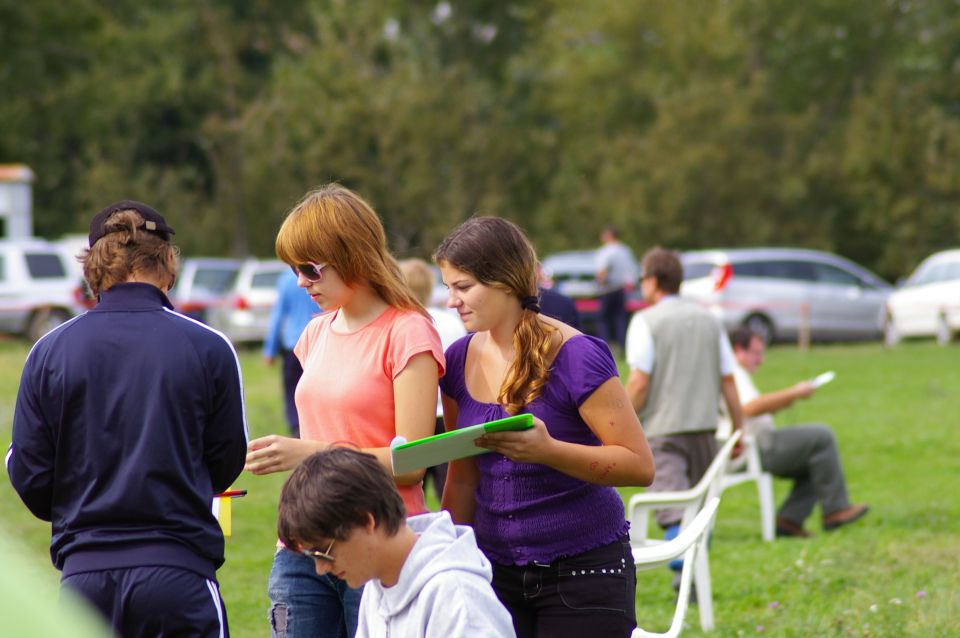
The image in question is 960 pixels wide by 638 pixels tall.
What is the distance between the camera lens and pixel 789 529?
8.61 meters

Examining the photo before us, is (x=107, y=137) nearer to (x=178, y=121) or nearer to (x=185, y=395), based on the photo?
(x=178, y=121)

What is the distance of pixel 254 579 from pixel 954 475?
620 centimetres

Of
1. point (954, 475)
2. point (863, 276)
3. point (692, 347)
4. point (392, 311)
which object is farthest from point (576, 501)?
point (863, 276)

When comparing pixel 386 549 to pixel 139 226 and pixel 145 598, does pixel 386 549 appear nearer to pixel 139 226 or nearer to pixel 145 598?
pixel 145 598

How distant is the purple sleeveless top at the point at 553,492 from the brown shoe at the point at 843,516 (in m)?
5.77

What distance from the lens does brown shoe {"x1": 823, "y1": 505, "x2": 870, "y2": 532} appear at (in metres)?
8.59

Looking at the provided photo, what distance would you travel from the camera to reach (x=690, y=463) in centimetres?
712

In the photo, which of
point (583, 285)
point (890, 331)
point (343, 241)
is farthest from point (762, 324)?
point (343, 241)

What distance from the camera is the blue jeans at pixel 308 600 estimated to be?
126 inches

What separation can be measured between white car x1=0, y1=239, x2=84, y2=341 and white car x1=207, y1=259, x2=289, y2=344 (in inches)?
109

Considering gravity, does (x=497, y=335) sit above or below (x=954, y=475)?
above

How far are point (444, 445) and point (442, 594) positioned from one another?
0.38 metres

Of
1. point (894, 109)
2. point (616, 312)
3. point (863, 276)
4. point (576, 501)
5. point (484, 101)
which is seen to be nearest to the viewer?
point (576, 501)

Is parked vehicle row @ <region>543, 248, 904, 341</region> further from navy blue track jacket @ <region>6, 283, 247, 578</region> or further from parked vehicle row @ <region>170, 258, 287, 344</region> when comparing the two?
navy blue track jacket @ <region>6, 283, 247, 578</region>
